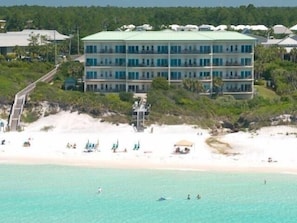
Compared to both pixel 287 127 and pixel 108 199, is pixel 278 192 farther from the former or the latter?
pixel 287 127

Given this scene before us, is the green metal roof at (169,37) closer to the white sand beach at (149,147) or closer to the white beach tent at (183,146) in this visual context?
the white sand beach at (149,147)

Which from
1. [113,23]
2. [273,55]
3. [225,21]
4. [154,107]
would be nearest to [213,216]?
[154,107]

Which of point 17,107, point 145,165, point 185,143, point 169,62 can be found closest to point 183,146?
point 185,143

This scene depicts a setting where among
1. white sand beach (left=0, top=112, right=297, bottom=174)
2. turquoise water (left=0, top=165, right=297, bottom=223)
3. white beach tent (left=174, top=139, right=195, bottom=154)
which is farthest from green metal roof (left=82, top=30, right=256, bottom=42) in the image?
turquoise water (left=0, top=165, right=297, bottom=223)

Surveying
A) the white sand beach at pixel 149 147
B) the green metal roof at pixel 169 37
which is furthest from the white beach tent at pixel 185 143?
the green metal roof at pixel 169 37

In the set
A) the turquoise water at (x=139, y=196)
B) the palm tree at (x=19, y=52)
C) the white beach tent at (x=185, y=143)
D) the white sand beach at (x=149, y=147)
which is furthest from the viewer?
the palm tree at (x=19, y=52)

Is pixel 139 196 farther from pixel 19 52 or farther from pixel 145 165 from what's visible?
pixel 19 52

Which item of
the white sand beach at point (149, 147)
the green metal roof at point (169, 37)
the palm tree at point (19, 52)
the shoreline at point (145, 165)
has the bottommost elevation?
the shoreline at point (145, 165)
